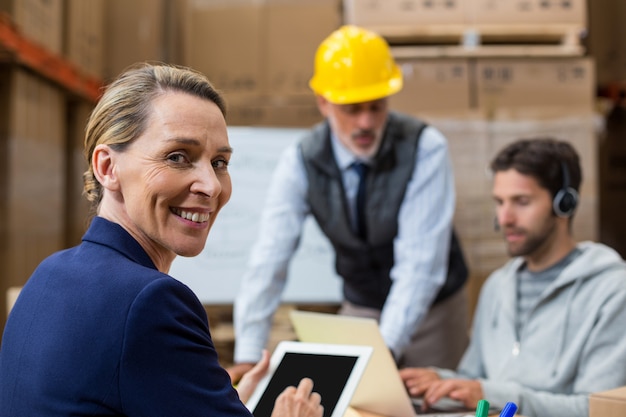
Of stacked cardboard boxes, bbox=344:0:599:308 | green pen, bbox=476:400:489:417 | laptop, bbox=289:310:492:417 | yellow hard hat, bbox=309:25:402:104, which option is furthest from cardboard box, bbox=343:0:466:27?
green pen, bbox=476:400:489:417

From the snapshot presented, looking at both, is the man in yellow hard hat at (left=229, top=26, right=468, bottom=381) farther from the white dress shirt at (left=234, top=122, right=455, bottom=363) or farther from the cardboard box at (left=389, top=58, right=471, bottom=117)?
the cardboard box at (left=389, top=58, right=471, bottom=117)

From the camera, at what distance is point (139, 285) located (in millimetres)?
1149

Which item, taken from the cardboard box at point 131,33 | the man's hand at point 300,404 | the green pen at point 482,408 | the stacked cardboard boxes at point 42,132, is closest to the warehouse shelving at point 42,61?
the stacked cardboard boxes at point 42,132

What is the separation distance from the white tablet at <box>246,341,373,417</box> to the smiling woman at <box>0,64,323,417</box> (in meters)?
0.13

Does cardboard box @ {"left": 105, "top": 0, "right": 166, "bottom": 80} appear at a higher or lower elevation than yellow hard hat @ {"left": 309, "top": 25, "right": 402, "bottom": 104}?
higher

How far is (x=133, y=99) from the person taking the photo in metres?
1.33

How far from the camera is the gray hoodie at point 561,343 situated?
201cm

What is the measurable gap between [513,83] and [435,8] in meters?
0.56

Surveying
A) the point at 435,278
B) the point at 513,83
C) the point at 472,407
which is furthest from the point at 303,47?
the point at 472,407

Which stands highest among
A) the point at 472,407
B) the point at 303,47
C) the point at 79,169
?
the point at 303,47

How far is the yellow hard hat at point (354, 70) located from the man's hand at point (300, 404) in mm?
1572

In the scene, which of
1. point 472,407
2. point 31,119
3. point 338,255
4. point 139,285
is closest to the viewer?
point 139,285

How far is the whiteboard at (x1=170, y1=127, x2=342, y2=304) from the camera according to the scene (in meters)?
4.16

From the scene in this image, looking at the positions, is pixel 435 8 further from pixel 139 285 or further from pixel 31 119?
pixel 139 285
